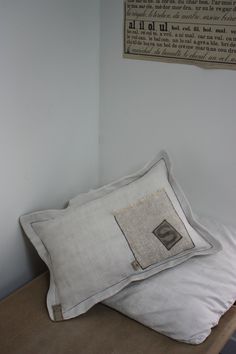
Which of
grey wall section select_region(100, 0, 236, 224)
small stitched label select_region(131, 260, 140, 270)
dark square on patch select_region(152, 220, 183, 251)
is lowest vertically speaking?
small stitched label select_region(131, 260, 140, 270)

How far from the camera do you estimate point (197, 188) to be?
153cm

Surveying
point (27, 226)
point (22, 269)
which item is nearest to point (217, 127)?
point (27, 226)

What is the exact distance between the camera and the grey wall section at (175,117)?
55.6 inches

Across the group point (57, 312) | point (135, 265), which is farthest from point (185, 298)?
point (57, 312)

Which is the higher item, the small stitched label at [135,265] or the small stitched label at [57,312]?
the small stitched label at [135,265]

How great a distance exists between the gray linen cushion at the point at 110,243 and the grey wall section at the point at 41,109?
0.14 metres

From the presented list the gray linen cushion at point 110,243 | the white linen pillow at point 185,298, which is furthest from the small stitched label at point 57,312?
the white linen pillow at point 185,298

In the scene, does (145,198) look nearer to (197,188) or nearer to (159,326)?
(197,188)

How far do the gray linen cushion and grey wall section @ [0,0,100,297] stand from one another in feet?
0.46

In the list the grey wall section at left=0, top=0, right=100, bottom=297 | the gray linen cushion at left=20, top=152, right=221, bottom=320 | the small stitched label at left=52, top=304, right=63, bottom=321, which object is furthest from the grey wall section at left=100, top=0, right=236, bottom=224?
the small stitched label at left=52, top=304, right=63, bottom=321

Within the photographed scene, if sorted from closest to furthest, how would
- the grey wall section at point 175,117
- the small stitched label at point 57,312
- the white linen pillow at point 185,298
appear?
the white linen pillow at point 185,298, the small stitched label at point 57,312, the grey wall section at point 175,117

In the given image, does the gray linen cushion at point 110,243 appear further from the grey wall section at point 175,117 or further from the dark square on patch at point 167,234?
the grey wall section at point 175,117

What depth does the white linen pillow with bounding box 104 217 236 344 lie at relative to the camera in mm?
1150

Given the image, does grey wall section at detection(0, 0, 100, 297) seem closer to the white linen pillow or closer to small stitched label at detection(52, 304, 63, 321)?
small stitched label at detection(52, 304, 63, 321)
